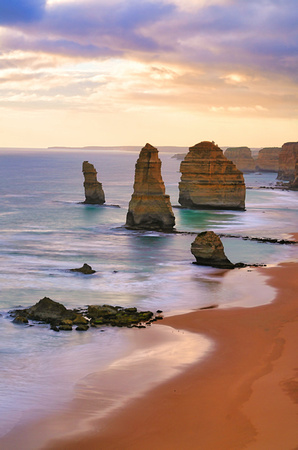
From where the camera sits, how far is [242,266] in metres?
48.5

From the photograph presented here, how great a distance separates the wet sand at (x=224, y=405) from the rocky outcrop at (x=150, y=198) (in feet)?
133

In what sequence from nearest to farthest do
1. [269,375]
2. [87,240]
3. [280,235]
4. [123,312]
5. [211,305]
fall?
1. [269,375]
2. [123,312]
3. [211,305]
4. [87,240]
5. [280,235]

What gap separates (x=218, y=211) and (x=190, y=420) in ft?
250

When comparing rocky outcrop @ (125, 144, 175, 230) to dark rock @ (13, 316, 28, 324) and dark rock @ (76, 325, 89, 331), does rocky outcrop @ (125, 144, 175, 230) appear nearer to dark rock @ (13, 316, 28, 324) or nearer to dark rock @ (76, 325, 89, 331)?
dark rock @ (13, 316, 28, 324)

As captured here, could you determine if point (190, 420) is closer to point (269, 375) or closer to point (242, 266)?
point (269, 375)

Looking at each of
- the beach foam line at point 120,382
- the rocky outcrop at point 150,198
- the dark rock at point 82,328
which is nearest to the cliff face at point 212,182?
the rocky outcrop at point 150,198

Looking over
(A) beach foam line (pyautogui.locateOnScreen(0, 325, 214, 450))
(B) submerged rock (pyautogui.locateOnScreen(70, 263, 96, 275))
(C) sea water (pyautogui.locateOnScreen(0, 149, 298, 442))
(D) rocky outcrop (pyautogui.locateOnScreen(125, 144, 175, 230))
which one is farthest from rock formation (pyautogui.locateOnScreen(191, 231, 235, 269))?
(D) rocky outcrop (pyautogui.locateOnScreen(125, 144, 175, 230))

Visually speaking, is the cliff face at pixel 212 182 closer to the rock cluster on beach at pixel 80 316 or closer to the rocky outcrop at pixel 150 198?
the rocky outcrop at pixel 150 198

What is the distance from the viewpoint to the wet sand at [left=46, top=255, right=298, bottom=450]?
18.4 meters

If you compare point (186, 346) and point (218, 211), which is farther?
point (218, 211)

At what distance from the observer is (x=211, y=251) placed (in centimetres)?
4800

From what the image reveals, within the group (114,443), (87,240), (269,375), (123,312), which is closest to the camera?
(114,443)

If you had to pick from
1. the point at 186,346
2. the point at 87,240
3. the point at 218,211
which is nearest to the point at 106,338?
the point at 186,346

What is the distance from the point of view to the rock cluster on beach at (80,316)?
102 ft
